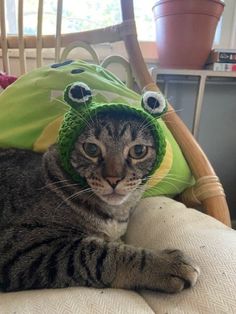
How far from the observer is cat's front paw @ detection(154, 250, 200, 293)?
44cm

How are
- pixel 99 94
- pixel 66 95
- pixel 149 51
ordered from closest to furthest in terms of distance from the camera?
pixel 66 95 < pixel 99 94 < pixel 149 51

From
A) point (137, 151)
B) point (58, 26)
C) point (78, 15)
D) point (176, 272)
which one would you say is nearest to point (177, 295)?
point (176, 272)

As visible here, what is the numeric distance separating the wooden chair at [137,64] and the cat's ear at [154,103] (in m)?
0.26

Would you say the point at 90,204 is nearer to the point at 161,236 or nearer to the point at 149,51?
the point at 161,236

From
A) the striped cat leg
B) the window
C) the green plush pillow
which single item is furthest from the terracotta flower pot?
the striped cat leg

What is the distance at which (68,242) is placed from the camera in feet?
1.72

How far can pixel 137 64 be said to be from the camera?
3.27ft

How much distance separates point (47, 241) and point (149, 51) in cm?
110

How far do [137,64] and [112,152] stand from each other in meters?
0.52

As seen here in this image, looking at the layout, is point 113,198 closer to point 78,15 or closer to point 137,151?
point 137,151

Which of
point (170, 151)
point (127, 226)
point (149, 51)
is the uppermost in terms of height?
point (149, 51)

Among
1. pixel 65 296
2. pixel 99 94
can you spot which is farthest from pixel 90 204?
pixel 99 94

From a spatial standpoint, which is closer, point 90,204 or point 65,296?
point 65,296

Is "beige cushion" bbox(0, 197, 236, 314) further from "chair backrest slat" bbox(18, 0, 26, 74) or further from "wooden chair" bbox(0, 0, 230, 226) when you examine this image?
"chair backrest slat" bbox(18, 0, 26, 74)
